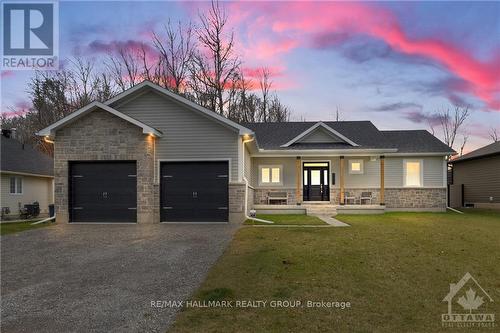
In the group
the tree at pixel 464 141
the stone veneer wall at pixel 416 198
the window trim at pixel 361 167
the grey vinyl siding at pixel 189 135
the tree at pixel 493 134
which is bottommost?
the stone veneer wall at pixel 416 198

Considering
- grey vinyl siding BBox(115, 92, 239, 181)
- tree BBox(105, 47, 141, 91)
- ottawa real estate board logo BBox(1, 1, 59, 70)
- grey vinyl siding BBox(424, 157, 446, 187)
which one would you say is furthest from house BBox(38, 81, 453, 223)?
A: tree BBox(105, 47, 141, 91)

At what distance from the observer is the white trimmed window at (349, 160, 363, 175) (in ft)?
61.1

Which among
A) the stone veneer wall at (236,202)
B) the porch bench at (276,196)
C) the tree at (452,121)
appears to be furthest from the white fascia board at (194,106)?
the tree at (452,121)

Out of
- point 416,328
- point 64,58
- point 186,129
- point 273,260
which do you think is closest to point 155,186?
point 186,129

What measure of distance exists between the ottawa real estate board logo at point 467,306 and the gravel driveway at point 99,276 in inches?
144

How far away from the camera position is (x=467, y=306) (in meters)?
4.61

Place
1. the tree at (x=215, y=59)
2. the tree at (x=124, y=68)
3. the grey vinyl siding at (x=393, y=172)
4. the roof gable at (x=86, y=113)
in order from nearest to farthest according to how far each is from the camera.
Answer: the roof gable at (x=86, y=113) → the grey vinyl siding at (x=393, y=172) → the tree at (x=215, y=59) → the tree at (x=124, y=68)

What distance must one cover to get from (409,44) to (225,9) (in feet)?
54.0

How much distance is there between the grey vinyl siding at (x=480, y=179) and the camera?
69.7 ft

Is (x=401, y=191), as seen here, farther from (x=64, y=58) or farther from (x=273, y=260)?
(x=64, y=58)

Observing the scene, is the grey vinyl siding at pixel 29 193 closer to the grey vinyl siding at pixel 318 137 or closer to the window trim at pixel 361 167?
the grey vinyl siding at pixel 318 137

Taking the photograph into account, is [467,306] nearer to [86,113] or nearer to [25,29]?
[86,113]

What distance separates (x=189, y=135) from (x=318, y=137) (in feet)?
28.0

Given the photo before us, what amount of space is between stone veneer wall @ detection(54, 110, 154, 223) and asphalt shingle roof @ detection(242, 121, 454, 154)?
742 centimetres
